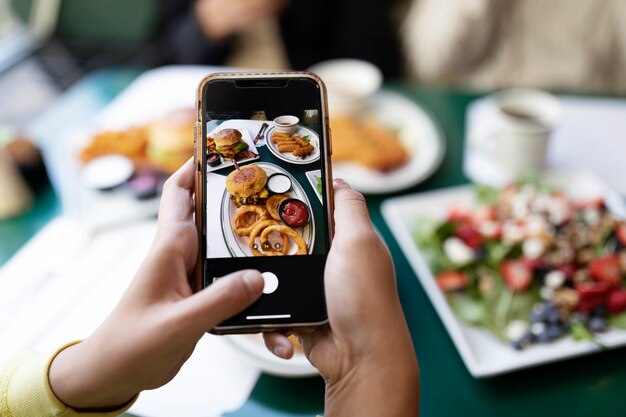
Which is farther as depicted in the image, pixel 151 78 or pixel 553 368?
pixel 151 78

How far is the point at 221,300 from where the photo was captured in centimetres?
38

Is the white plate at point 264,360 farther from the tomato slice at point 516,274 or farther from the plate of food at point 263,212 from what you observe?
the tomato slice at point 516,274

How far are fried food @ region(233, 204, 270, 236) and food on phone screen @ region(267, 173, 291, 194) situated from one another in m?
0.02

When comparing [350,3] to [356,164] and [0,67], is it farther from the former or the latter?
[0,67]

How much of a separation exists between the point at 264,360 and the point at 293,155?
27 cm

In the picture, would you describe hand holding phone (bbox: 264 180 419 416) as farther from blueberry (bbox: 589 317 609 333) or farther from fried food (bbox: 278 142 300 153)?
blueberry (bbox: 589 317 609 333)

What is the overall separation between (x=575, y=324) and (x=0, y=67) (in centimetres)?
157

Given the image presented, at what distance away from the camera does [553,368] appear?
0.64m

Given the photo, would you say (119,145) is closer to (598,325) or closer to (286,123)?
(286,123)

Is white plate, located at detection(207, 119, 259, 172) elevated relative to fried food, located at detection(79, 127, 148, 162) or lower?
elevated

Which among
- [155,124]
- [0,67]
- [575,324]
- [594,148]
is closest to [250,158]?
[575,324]

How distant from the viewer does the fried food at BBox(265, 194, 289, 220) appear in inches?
16.0

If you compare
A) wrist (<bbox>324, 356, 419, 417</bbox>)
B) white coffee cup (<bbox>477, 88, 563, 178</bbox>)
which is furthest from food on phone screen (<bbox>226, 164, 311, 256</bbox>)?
white coffee cup (<bbox>477, 88, 563, 178</bbox>)

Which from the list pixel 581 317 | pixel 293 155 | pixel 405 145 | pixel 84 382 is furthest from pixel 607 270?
pixel 84 382
